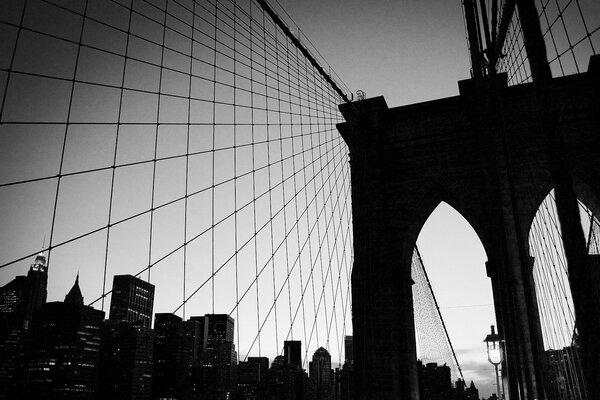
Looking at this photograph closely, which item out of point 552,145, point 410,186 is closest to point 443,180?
point 410,186

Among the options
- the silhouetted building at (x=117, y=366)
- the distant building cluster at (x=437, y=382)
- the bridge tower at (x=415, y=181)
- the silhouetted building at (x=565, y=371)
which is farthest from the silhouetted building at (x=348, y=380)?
the distant building cluster at (x=437, y=382)

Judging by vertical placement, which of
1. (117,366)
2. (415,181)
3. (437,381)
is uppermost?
(415,181)

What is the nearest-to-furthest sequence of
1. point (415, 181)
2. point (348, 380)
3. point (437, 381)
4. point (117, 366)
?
point (415, 181), point (348, 380), point (117, 366), point (437, 381)

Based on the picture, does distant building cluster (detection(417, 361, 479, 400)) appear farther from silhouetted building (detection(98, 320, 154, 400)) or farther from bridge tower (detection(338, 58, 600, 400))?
bridge tower (detection(338, 58, 600, 400))

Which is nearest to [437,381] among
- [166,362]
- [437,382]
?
[437,382]

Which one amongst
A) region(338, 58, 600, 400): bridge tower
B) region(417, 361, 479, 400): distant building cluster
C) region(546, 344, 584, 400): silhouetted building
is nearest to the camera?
region(338, 58, 600, 400): bridge tower

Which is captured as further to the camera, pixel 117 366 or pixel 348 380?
pixel 117 366

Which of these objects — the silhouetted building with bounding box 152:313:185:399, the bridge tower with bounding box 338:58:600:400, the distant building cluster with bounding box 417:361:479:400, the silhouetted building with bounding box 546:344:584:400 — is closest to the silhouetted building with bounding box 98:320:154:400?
the silhouetted building with bounding box 152:313:185:399

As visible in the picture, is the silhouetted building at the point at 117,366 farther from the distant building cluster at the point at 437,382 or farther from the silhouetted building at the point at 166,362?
the distant building cluster at the point at 437,382

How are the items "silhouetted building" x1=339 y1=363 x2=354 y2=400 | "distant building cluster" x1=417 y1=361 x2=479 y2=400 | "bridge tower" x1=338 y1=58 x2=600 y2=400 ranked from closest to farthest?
"bridge tower" x1=338 y1=58 x2=600 y2=400 < "silhouetted building" x1=339 y1=363 x2=354 y2=400 < "distant building cluster" x1=417 y1=361 x2=479 y2=400

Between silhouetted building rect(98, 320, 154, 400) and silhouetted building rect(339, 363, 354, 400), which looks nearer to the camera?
silhouetted building rect(339, 363, 354, 400)

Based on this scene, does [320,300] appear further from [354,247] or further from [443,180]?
[443,180]

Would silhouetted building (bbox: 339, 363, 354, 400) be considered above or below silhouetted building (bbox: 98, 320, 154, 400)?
below

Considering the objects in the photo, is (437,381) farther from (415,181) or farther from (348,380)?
(415,181)
